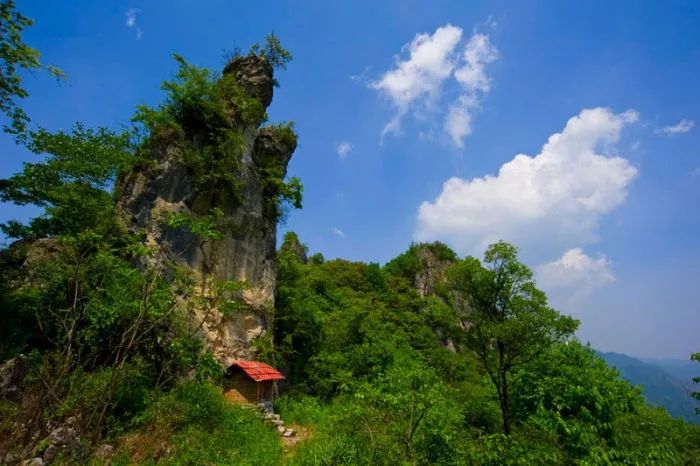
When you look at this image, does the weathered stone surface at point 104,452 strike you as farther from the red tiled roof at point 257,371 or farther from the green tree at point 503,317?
the green tree at point 503,317

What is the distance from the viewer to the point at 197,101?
19719 millimetres

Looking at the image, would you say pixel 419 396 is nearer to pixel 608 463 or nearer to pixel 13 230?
pixel 608 463

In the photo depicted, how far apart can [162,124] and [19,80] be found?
23.3ft

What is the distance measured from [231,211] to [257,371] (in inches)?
345

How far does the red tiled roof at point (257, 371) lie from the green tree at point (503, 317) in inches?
364

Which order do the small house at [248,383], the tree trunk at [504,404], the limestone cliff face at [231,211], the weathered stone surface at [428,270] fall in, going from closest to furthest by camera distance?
the tree trunk at [504,404], the small house at [248,383], the limestone cliff face at [231,211], the weathered stone surface at [428,270]

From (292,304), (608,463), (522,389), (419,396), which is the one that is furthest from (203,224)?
(292,304)

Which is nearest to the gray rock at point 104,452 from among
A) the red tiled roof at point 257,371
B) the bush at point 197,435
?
the bush at point 197,435

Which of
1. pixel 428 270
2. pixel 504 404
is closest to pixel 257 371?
pixel 504 404

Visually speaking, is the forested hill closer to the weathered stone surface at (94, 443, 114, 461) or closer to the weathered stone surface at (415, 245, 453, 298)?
the weathered stone surface at (94, 443, 114, 461)

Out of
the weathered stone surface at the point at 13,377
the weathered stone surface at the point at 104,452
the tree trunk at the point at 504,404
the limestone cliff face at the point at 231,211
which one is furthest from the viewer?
the limestone cliff face at the point at 231,211

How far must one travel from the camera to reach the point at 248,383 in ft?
57.2

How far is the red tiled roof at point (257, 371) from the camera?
17.1m

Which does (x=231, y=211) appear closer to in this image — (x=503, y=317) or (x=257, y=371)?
(x=257, y=371)
